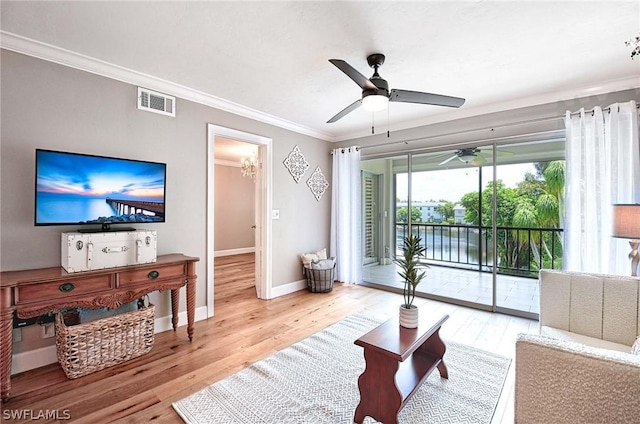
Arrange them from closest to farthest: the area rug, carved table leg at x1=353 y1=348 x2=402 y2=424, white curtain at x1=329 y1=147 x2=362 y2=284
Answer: carved table leg at x1=353 y1=348 x2=402 y2=424 → the area rug → white curtain at x1=329 y1=147 x2=362 y2=284

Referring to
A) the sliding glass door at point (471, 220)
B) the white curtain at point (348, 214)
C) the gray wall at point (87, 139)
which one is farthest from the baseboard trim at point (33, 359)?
the sliding glass door at point (471, 220)

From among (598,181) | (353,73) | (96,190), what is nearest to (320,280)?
(96,190)

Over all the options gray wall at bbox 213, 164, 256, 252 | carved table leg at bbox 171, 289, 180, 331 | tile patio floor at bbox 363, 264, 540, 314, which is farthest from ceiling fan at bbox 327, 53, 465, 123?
gray wall at bbox 213, 164, 256, 252

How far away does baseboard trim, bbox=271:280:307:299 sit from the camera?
412cm

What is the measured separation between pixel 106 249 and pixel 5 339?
2.49 ft

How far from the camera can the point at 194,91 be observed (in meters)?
3.11

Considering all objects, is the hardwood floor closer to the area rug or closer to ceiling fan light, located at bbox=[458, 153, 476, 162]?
the area rug

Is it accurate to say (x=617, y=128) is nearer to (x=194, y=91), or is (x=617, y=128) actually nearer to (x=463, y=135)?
(x=463, y=135)

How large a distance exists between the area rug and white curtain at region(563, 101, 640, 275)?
→ 1.54 m

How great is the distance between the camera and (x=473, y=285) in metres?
4.02

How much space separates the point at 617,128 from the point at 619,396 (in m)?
2.98

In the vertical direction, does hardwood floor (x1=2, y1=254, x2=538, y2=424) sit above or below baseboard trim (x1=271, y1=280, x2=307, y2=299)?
below

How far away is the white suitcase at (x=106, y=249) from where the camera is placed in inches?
84.2

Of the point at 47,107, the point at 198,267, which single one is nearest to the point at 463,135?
the point at 198,267
